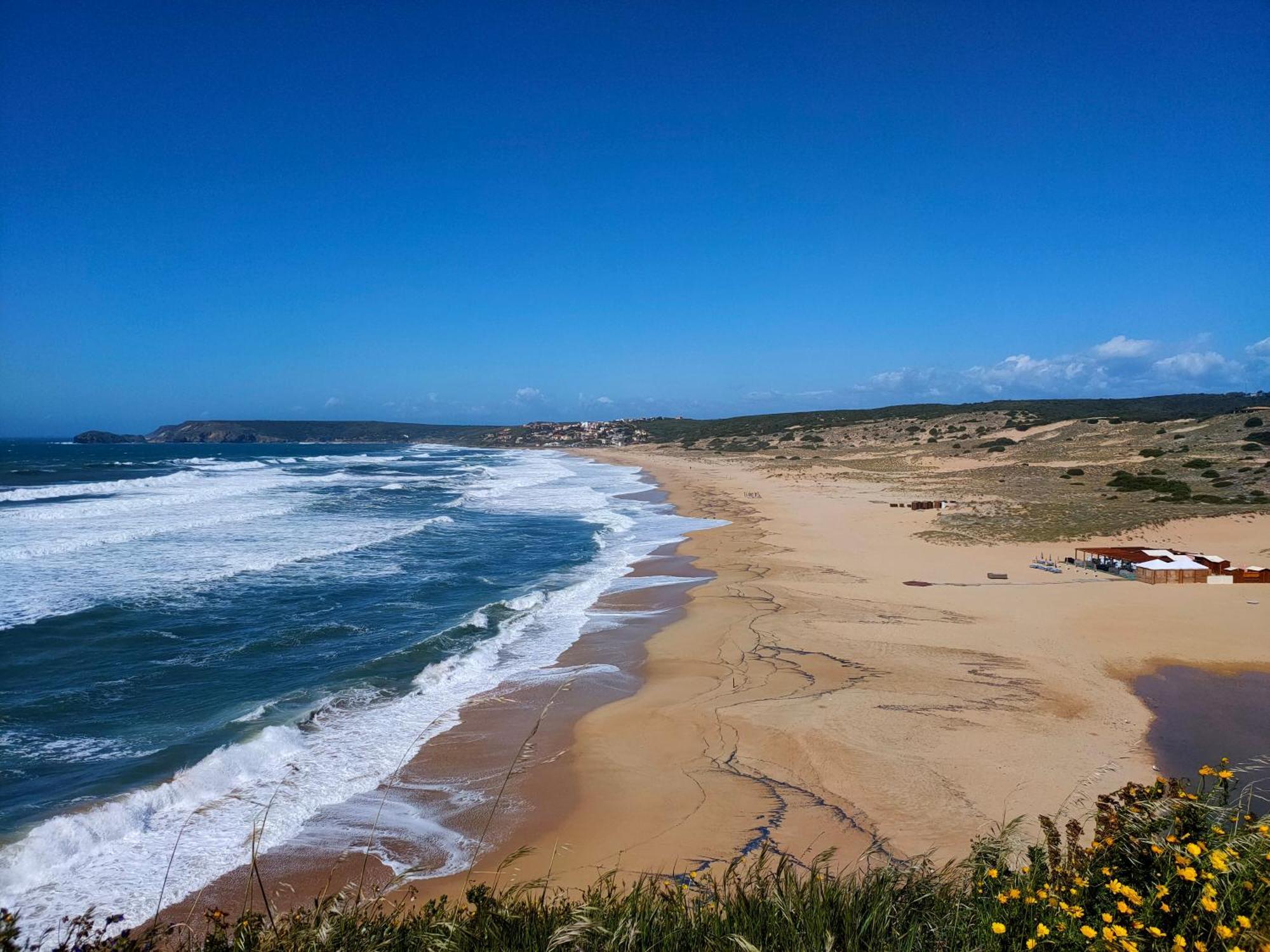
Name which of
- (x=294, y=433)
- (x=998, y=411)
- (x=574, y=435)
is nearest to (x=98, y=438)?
(x=294, y=433)

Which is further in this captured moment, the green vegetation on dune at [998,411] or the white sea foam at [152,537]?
the green vegetation on dune at [998,411]

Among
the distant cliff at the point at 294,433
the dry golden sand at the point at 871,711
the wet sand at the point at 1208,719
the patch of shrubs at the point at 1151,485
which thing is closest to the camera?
the dry golden sand at the point at 871,711

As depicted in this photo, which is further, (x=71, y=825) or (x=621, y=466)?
(x=621, y=466)

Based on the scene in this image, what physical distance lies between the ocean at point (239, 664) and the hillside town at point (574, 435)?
299 ft

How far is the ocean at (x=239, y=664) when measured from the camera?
654cm

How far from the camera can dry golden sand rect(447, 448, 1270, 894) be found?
650cm

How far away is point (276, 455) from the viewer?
324 ft

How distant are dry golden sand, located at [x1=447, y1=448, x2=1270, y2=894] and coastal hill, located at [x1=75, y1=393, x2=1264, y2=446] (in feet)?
164

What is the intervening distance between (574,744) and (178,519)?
26.1m

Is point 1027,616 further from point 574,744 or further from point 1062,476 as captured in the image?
point 1062,476

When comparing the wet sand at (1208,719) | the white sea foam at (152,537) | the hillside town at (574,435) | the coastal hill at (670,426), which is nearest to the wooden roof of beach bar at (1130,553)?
the wet sand at (1208,719)

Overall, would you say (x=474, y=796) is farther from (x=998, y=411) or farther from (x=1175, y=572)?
(x=998, y=411)

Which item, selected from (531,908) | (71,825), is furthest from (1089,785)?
(71,825)

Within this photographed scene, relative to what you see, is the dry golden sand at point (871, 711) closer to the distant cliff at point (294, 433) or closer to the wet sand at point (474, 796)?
the wet sand at point (474, 796)
